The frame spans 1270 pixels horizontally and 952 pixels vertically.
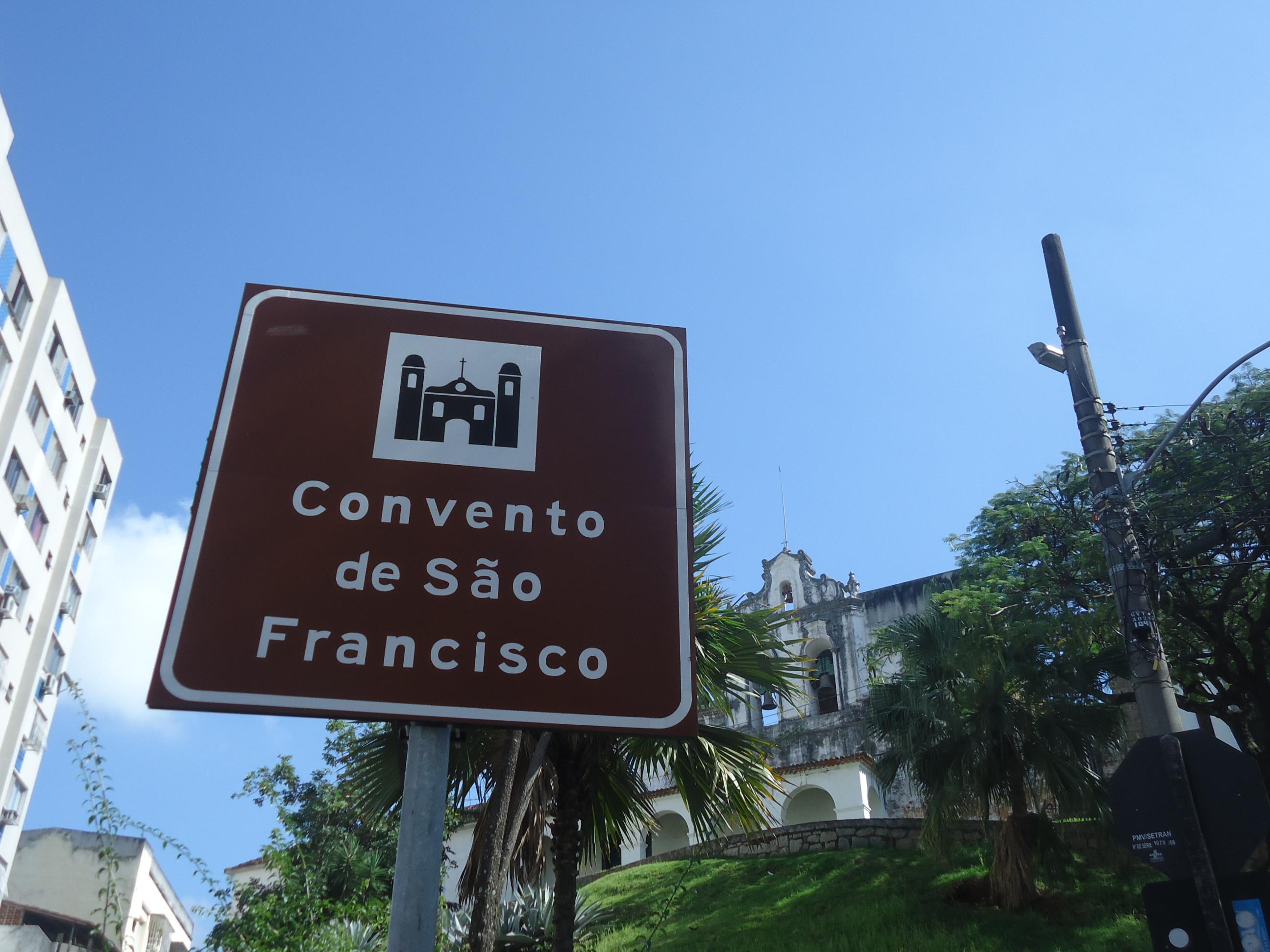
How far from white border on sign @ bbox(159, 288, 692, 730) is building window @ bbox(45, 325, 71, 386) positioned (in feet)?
122

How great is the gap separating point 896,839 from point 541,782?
1604 centimetres

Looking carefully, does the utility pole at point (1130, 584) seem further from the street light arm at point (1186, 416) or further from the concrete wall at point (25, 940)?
the concrete wall at point (25, 940)

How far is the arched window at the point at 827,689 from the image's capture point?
36562 mm

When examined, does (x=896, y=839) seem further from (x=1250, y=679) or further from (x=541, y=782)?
(x=541, y=782)

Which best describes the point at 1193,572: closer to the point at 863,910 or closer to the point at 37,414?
the point at 863,910

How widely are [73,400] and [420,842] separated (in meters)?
40.6


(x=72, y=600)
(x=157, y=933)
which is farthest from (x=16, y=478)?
(x=157, y=933)

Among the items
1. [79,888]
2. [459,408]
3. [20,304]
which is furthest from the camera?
[20,304]

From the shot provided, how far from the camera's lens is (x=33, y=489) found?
34.9m

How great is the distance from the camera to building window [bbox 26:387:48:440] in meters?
34.5

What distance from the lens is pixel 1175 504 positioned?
18.5 meters

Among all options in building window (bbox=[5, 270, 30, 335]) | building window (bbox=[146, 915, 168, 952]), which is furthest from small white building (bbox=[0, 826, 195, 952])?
building window (bbox=[5, 270, 30, 335])

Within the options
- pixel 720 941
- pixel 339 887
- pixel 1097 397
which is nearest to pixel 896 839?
pixel 720 941

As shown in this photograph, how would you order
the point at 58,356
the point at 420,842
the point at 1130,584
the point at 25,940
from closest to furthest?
the point at 420,842 → the point at 1130,584 → the point at 25,940 → the point at 58,356
